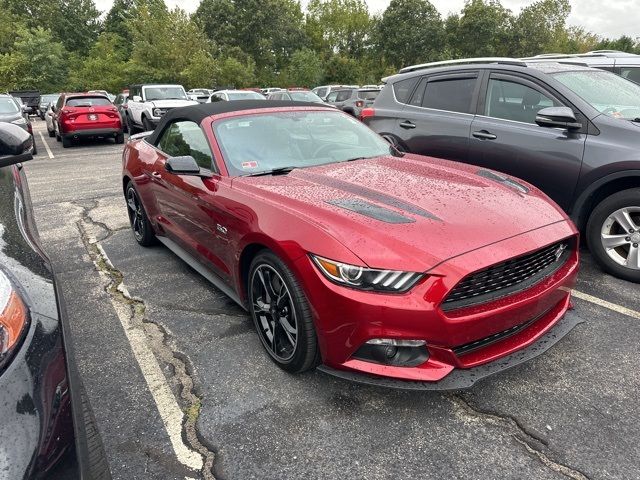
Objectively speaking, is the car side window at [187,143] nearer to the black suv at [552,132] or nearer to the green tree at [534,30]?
the black suv at [552,132]

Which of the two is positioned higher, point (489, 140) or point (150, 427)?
point (489, 140)

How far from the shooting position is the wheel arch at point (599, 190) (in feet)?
12.1

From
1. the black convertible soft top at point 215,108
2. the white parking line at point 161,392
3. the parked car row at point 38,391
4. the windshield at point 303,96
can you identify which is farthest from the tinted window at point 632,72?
the windshield at point 303,96

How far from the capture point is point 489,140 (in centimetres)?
457

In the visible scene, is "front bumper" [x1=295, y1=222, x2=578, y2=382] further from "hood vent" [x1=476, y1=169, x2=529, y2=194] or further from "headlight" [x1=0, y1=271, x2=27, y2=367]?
"headlight" [x1=0, y1=271, x2=27, y2=367]

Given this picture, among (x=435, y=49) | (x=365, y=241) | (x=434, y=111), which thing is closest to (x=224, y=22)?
(x=435, y=49)

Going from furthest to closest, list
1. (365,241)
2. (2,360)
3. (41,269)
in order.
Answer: (365,241)
(41,269)
(2,360)

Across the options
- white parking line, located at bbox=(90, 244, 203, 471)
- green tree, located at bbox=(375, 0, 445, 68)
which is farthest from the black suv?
green tree, located at bbox=(375, 0, 445, 68)

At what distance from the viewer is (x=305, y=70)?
41.9 meters

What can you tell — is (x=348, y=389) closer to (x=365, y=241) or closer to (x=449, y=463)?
(x=449, y=463)

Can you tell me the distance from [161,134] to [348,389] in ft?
10.2

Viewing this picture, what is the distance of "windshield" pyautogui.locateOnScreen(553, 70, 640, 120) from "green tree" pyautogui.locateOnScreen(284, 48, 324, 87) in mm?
39795

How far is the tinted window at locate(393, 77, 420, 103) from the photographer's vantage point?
18.4 ft

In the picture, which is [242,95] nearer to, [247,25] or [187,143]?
[187,143]
